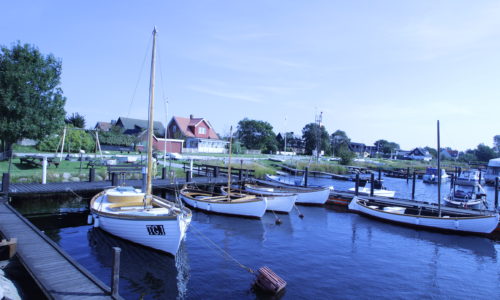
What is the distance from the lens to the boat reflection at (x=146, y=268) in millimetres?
10586

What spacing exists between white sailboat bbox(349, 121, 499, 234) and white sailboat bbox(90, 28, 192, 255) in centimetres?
1511

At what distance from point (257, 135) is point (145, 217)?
6892cm

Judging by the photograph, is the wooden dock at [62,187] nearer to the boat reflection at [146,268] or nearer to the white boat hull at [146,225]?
the white boat hull at [146,225]

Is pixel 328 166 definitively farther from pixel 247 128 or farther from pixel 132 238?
pixel 132 238

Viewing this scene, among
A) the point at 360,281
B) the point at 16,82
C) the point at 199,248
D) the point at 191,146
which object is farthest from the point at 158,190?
the point at 191,146

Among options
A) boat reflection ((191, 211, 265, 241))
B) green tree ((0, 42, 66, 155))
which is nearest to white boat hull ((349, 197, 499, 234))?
boat reflection ((191, 211, 265, 241))

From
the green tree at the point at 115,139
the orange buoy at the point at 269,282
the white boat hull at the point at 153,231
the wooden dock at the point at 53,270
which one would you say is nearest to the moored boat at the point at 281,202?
the white boat hull at the point at 153,231

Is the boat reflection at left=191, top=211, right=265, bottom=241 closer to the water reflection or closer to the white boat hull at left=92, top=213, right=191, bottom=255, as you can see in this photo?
the white boat hull at left=92, top=213, right=191, bottom=255

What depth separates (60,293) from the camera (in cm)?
801

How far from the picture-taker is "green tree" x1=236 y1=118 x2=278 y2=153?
3204 inches

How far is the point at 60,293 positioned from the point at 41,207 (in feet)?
→ 51.3

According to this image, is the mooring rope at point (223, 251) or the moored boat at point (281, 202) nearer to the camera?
the mooring rope at point (223, 251)

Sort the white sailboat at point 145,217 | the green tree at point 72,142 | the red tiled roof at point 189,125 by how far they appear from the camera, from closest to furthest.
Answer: the white sailboat at point 145,217
the green tree at point 72,142
the red tiled roof at point 189,125

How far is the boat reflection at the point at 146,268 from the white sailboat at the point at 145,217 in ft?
1.21
